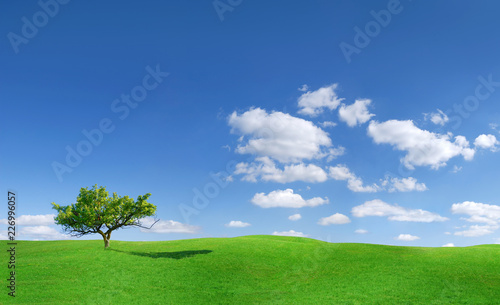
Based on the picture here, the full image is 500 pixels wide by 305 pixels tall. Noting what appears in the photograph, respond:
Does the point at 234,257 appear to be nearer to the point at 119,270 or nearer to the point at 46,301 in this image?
the point at 119,270

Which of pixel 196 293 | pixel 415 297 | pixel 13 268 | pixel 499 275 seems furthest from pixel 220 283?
pixel 499 275

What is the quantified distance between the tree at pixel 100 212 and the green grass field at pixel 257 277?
645 centimetres

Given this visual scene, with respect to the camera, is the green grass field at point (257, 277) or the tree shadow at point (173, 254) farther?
the tree shadow at point (173, 254)

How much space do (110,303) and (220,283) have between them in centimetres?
1360

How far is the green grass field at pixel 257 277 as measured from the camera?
3878 centimetres

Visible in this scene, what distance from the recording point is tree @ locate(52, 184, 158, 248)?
64.4m

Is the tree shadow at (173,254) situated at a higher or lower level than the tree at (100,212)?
lower

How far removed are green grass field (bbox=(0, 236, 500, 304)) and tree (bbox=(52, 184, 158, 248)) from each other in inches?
254

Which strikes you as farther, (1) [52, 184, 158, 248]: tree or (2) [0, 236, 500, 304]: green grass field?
(1) [52, 184, 158, 248]: tree

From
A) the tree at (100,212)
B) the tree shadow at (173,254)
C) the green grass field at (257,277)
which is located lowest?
the green grass field at (257,277)

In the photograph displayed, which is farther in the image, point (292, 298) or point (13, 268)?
point (13, 268)

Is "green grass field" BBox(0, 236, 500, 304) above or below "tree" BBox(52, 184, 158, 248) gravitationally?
below

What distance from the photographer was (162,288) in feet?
139

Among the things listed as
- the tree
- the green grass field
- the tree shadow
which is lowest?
the green grass field
